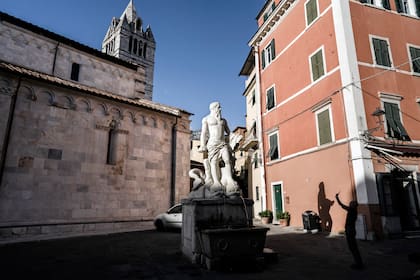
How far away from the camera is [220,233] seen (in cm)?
515

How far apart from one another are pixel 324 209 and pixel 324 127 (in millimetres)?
4031

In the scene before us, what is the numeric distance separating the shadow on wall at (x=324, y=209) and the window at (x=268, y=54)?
32.8 ft

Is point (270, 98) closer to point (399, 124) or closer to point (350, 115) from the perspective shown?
point (350, 115)

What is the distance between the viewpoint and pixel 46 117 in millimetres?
12383

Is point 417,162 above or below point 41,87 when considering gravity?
below

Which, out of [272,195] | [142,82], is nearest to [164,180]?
[272,195]

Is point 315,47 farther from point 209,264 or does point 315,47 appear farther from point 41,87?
point 41,87

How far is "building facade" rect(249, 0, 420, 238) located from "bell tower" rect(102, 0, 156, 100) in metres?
38.5

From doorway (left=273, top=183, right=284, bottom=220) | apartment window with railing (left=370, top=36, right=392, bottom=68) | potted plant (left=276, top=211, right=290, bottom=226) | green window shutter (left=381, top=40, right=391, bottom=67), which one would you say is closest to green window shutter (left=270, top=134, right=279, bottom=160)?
doorway (left=273, top=183, right=284, bottom=220)

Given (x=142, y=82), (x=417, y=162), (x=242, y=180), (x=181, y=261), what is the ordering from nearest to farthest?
(x=181, y=261), (x=417, y=162), (x=142, y=82), (x=242, y=180)

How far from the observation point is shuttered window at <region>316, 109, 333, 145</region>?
1262 cm

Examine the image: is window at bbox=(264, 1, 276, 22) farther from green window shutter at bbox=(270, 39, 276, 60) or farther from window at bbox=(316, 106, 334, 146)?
window at bbox=(316, 106, 334, 146)

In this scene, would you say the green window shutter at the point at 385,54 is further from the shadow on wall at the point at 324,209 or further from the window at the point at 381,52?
the shadow on wall at the point at 324,209

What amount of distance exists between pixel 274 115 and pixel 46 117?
521 inches
